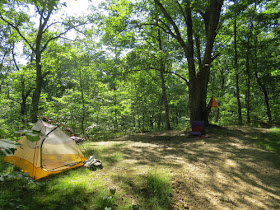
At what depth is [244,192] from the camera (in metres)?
3.83

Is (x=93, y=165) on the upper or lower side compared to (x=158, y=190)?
upper

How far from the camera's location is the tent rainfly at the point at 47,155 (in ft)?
13.6

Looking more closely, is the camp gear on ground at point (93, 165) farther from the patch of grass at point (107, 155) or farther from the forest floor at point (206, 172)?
the patch of grass at point (107, 155)

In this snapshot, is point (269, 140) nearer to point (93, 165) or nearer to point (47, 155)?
point (93, 165)

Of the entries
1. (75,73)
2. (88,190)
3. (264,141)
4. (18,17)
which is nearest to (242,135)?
(264,141)

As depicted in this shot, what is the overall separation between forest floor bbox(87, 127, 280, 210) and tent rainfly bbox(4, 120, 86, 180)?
1.03 m

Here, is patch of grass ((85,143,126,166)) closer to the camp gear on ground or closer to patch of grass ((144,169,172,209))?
the camp gear on ground

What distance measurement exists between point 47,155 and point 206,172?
4.46 m

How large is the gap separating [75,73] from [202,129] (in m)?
8.95

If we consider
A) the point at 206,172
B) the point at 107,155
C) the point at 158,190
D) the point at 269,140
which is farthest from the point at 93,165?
the point at 269,140

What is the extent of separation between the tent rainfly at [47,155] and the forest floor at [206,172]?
1.03 metres

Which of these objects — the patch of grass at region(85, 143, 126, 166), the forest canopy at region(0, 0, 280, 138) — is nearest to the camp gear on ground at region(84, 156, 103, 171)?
the patch of grass at region(85, 143, 126, 166)

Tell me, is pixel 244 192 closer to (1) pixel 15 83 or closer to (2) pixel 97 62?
(2) pixel 97 62

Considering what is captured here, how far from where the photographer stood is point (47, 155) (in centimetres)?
445
